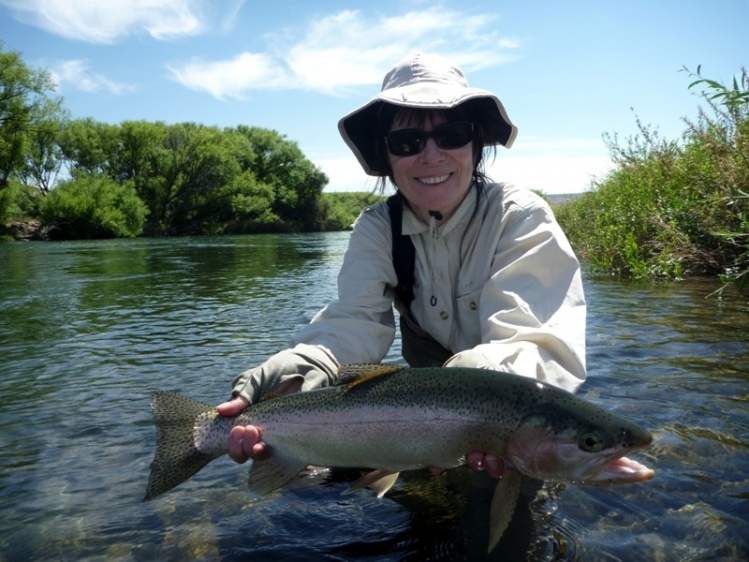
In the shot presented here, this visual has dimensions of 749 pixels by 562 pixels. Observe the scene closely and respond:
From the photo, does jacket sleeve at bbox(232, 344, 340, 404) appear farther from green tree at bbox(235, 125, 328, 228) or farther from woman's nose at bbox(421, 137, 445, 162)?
green tree at bbox(235, 125, 328, 228)

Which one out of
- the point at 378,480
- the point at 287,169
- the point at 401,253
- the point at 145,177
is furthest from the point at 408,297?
the point at 287,169

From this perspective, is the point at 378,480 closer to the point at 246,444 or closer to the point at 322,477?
the point at 246,444

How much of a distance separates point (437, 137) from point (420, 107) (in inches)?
7.2

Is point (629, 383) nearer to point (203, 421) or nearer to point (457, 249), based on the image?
point (457, 249)

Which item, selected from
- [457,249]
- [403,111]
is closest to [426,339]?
[457,249]

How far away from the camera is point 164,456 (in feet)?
9.59

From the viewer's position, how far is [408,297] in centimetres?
392

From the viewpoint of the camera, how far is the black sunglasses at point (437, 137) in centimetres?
337

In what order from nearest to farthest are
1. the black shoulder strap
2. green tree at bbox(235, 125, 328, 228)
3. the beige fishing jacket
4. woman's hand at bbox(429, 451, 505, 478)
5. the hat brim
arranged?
1. woman's hand at bbox(429, 451, 505, 478)
2. the beige fishing jacket
3. the hat brim
4. the black shoulder strap
5. green tree at bbox(235, 125, 328, 228)

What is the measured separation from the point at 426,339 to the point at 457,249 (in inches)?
26.7

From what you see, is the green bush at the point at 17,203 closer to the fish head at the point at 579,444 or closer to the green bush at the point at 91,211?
the green bush at the point at 91,211

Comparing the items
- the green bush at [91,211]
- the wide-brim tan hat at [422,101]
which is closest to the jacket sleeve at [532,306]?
the wide-brim tan hat at [422,101]

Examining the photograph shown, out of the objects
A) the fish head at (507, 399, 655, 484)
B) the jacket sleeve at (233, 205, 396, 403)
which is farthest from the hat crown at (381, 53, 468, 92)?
the fish head at (507, 399, 655, 484)

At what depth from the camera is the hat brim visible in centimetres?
326
